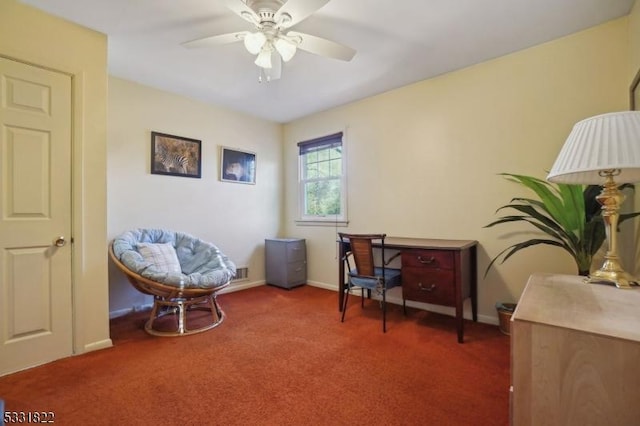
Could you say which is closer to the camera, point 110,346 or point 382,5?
point 382,5

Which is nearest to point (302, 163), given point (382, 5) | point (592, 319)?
point (382, 5)

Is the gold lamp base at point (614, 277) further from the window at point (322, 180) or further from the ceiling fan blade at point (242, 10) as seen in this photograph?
the window at point (322, 180)

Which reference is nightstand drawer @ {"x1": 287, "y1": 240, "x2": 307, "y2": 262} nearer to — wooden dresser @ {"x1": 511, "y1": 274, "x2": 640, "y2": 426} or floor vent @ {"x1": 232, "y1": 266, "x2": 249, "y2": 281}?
floor vent @ {"x1": 232, "y1": 266, "x2": 249, "y2": 281}

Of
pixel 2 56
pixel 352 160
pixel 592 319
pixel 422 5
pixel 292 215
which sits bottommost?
pixel 592 319

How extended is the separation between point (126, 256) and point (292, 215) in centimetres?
234

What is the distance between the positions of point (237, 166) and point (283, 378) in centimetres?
285

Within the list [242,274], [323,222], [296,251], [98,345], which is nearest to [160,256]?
[98,345]

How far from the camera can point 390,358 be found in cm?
202

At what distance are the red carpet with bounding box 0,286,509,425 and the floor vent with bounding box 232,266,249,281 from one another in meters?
1.31

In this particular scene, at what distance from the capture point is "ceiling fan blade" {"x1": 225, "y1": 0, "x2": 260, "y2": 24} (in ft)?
5.25

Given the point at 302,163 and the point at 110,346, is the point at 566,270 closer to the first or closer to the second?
the point at 302,163

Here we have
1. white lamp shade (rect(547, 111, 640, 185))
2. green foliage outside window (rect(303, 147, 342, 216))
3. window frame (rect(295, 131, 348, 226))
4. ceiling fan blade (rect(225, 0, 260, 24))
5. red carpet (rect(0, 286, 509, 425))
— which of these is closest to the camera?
white lamp shade (rect(547, 111, 640, 185))

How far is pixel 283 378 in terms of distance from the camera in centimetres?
178

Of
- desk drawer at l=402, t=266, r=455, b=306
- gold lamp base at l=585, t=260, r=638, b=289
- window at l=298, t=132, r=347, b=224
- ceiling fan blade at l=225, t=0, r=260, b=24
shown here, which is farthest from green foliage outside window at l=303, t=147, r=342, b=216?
gold lamp base at l=585, t=260, r=638, b=289
